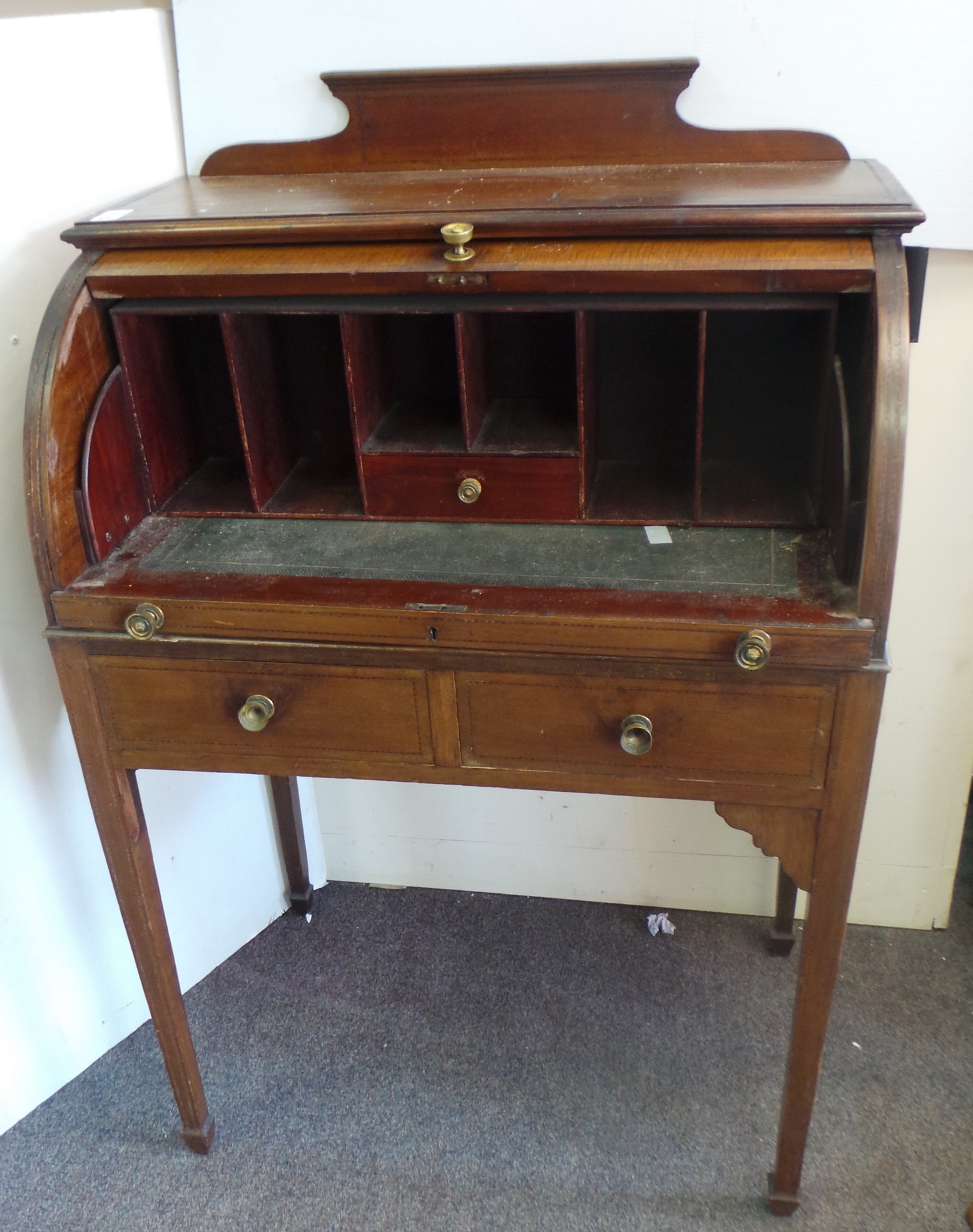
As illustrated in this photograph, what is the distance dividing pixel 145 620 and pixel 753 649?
2.26 feet

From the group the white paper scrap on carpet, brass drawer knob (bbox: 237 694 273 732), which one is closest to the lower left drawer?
brass drawer knob (bbox: 237 694 273 732)

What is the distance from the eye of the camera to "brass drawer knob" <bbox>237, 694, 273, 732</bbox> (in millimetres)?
1298

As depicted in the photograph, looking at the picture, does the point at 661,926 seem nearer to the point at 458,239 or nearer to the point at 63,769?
the point at 63,769

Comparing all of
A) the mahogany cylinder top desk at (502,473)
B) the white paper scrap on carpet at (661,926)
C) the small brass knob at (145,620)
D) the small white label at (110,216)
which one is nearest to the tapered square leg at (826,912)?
the mahogany cylinder top desk at (502,473)

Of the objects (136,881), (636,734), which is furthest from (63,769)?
(636,734)

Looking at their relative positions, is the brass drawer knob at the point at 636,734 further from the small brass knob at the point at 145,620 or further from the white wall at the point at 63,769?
the white wall at the point at 63,769

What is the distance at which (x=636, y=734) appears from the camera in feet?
4.04

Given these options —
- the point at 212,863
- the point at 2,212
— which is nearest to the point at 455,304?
the point at 2,212

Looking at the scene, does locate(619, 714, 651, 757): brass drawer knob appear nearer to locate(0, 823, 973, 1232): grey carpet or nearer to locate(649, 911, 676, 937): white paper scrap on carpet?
locate(0, 823, 973, 1232): grey carpet

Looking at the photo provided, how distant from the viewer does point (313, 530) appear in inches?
55.3

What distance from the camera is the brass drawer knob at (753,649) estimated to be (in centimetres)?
114

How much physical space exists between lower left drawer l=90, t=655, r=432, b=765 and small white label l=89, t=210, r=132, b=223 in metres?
0.53

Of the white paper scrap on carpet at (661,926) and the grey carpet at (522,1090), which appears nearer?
the grey carpet at (522,1090)

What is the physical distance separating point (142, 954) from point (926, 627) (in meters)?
1.35
